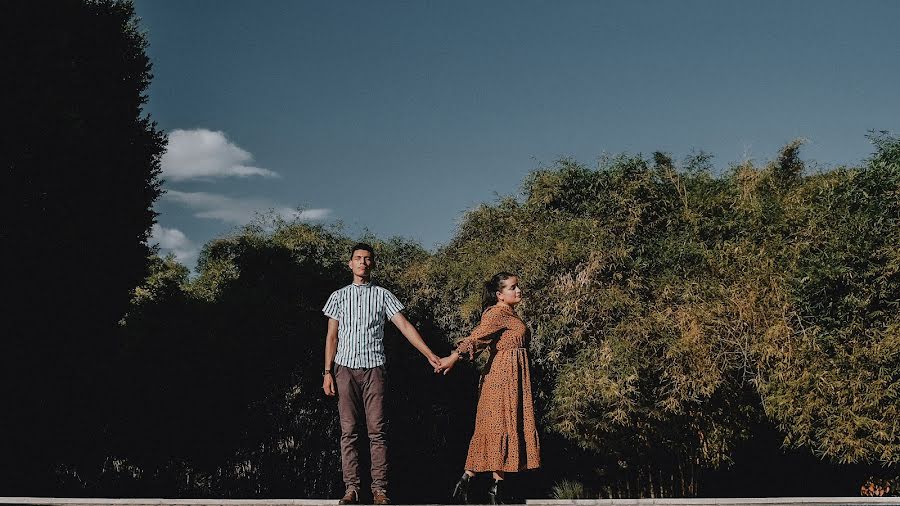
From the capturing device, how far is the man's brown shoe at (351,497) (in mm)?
4715

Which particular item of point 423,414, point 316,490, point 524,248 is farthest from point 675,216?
point 316,490

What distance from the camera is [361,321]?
524 centimetres

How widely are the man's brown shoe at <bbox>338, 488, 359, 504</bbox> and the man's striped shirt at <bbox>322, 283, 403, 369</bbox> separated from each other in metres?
0.85

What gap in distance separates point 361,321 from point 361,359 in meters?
0.28

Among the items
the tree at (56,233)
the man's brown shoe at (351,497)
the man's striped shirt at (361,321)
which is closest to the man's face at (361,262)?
the man's striped shirt at (361,321)

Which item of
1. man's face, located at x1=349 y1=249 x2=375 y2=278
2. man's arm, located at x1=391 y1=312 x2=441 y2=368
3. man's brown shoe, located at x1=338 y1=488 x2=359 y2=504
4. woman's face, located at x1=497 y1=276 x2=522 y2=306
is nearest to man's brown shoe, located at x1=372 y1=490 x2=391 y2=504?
man's brown shoe, located at x1=338 y1=488 x2=359 y2=504

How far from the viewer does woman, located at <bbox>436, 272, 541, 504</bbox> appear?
18.0 ft

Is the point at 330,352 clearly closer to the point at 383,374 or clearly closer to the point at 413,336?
the point at 383,374

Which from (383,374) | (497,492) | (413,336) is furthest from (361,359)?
(497,492)

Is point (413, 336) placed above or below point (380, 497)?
above

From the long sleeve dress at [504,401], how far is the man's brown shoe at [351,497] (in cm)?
105

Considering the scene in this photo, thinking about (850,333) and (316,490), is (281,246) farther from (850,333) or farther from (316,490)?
(850,333)

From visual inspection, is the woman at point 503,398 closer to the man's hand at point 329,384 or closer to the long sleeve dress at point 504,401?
the long sleeve dress at point 504,401

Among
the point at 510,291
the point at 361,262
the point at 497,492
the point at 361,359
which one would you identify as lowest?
the point at 497,492
